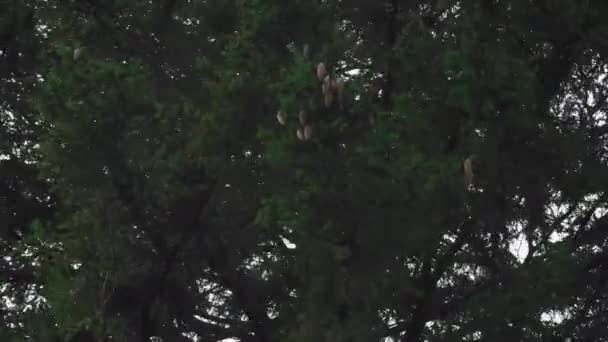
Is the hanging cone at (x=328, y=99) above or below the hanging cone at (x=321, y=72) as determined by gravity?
below

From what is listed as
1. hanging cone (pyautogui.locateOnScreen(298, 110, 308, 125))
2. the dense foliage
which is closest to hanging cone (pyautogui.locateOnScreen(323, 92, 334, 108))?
the dense foliage

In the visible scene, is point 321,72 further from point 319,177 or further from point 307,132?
point 319,177

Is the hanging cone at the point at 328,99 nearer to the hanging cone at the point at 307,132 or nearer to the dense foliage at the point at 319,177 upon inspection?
the dense foliage at the point at 319,177

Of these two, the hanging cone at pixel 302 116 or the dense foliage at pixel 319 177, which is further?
the dense foliage at pixel 319 177

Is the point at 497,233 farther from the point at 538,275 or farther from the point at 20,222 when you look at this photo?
the point at 20,222

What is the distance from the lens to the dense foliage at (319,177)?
436 cm

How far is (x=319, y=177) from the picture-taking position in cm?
420

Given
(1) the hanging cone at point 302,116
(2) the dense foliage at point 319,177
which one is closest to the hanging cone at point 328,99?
(2) the dense foliage at point 319,177

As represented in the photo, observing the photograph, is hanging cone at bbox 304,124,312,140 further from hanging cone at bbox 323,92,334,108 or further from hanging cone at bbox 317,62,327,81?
hanging cone at bbox 317,62,327,81

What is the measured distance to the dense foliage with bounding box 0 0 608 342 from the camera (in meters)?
4.36

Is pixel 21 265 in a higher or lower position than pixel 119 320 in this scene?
higher

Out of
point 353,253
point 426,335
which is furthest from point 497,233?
point 353,253

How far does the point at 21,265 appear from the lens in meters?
7.13

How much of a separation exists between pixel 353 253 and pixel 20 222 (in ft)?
13.2
